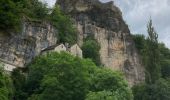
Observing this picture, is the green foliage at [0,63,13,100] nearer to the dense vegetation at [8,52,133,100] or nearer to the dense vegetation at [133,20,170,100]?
the dense vegetation at [8,52,133,100]

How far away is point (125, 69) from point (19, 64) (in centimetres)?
2326

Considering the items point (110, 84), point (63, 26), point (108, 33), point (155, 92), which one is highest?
point (63, 26)

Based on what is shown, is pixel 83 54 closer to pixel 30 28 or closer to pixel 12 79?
pixel 30 28

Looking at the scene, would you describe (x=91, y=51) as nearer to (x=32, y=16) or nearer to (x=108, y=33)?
(x=108, y=33)

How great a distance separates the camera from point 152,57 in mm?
69312

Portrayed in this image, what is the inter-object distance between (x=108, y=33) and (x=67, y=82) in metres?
27.7

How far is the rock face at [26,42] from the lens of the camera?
5947 centimetres

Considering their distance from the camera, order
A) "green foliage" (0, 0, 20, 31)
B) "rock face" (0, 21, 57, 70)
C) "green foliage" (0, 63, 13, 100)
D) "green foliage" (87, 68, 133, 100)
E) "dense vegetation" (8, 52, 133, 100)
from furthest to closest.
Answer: "rock face" (0, 21, 57, 70) → "green foliage" (0, 0, 20, 31) → "green foliage" (87, 68, 133, 100) → "dense vegetation" (8, 52, 133, 100) → "green foliage" (0, 63, 13, 100)

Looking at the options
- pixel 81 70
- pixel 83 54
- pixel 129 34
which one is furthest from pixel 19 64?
pixel 129 34

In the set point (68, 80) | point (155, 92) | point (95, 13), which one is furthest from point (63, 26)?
point (68, 80)

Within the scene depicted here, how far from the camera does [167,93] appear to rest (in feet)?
209

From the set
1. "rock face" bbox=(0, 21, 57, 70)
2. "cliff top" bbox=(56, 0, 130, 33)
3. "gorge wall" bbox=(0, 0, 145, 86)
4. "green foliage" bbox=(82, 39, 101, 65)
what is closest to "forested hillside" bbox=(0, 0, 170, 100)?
"green foliage" bbox=(82, 39, 101, 65)

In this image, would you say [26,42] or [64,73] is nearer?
[64,73]

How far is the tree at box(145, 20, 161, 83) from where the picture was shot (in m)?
67.1
